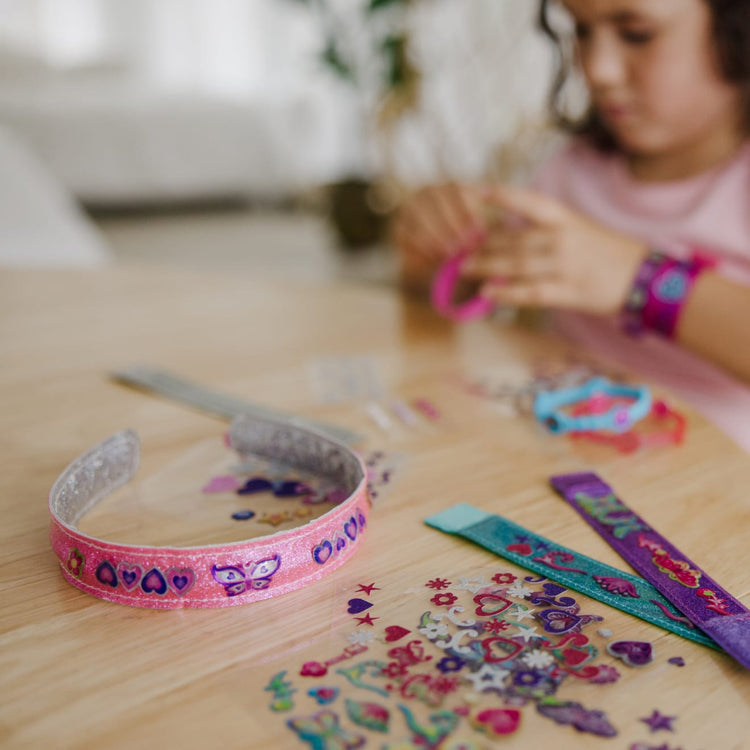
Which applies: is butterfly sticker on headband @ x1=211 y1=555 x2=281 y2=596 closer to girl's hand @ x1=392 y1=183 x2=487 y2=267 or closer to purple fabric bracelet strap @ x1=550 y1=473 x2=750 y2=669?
purple fabric bracelet strap @ x1=550 y1=473 x2=750 y2=669

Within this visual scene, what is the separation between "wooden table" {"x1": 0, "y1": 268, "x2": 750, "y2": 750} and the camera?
306mm

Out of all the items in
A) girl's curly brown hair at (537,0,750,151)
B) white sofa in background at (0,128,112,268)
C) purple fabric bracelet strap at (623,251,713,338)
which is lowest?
white sofa in background at (0,128,112,268)

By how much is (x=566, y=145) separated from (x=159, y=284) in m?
0.73

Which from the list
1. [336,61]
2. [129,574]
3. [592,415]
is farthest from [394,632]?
[336,61]

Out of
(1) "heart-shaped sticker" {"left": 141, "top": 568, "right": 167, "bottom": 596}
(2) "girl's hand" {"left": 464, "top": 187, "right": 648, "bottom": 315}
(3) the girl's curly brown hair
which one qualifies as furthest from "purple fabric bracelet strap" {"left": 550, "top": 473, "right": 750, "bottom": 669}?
(3) the girl's curly brown hair

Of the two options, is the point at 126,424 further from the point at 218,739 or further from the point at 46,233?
the point at 46,233

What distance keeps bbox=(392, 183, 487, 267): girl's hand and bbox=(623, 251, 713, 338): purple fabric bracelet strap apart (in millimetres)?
246

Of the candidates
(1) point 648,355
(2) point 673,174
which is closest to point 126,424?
(1) point 648,355

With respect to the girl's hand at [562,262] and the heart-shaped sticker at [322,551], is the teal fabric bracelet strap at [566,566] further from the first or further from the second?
the girl's hand at [562,262]

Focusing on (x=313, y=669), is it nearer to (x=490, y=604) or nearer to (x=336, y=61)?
(x=490, y=604)

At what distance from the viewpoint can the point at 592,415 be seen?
632mm

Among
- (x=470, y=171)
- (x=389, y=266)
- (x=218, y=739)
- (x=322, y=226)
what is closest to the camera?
(x=218, y=739)

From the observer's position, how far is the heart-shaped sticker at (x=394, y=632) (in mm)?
354

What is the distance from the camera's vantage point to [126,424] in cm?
63
